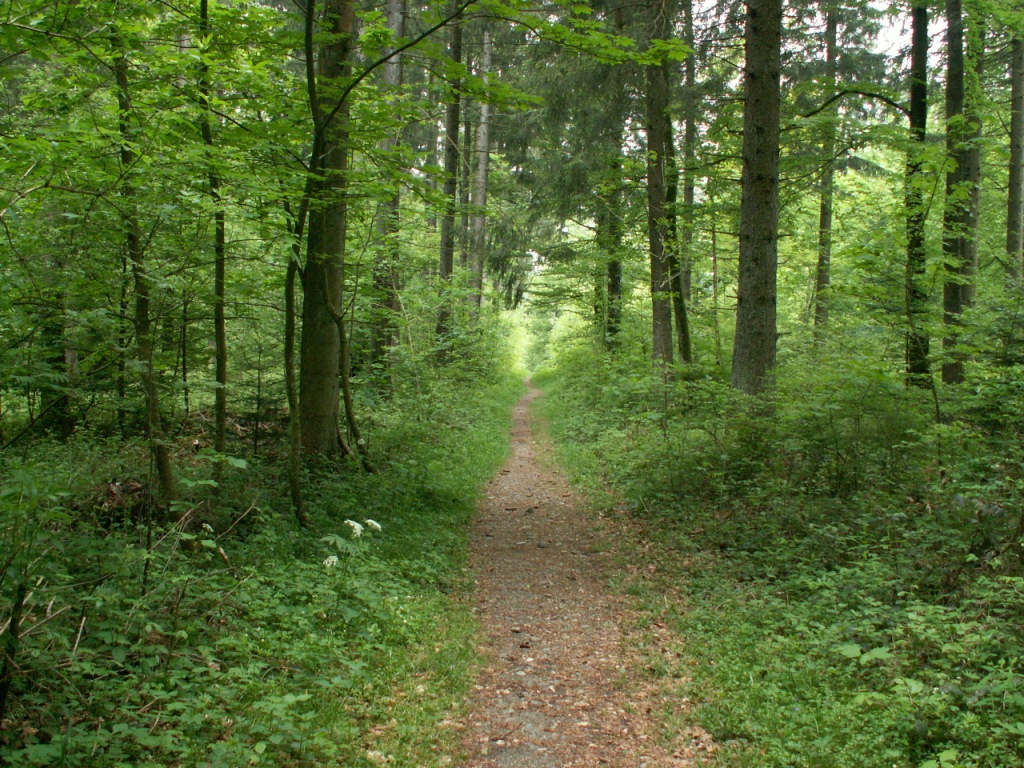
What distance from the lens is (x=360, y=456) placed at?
8984mm

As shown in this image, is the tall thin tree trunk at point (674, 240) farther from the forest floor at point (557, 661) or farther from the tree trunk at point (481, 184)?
the forest floor at point (557, 661)

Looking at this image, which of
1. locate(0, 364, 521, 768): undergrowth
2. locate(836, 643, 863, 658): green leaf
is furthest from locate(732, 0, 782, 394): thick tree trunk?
locate(0, 364, 521, 768): undergrowth

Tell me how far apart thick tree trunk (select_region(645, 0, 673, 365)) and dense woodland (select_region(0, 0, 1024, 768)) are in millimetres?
116

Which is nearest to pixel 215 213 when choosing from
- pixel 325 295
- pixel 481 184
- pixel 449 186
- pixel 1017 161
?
pixel 325 295

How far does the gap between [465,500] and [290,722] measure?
5.97m

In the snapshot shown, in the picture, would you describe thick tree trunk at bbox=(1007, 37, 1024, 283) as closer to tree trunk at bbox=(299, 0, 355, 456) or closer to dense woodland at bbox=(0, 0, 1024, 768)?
dense woodland at bbox=(0, 0, 1024, 768)

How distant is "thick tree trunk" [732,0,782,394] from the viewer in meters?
8.29

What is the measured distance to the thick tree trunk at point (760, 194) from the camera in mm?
8289

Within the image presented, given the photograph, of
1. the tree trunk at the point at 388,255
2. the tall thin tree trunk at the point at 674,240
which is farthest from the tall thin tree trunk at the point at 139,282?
the tall thin tree trunk at the point at 674,240

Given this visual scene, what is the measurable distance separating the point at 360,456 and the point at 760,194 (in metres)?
6.43

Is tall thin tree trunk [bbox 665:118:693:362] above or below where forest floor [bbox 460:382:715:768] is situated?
above

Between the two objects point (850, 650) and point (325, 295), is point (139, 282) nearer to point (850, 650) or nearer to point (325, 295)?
point (325, 295)

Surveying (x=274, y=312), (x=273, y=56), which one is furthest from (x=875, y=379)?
(x=274, y=312)

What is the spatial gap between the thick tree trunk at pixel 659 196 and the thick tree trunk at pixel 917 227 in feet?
13.9
